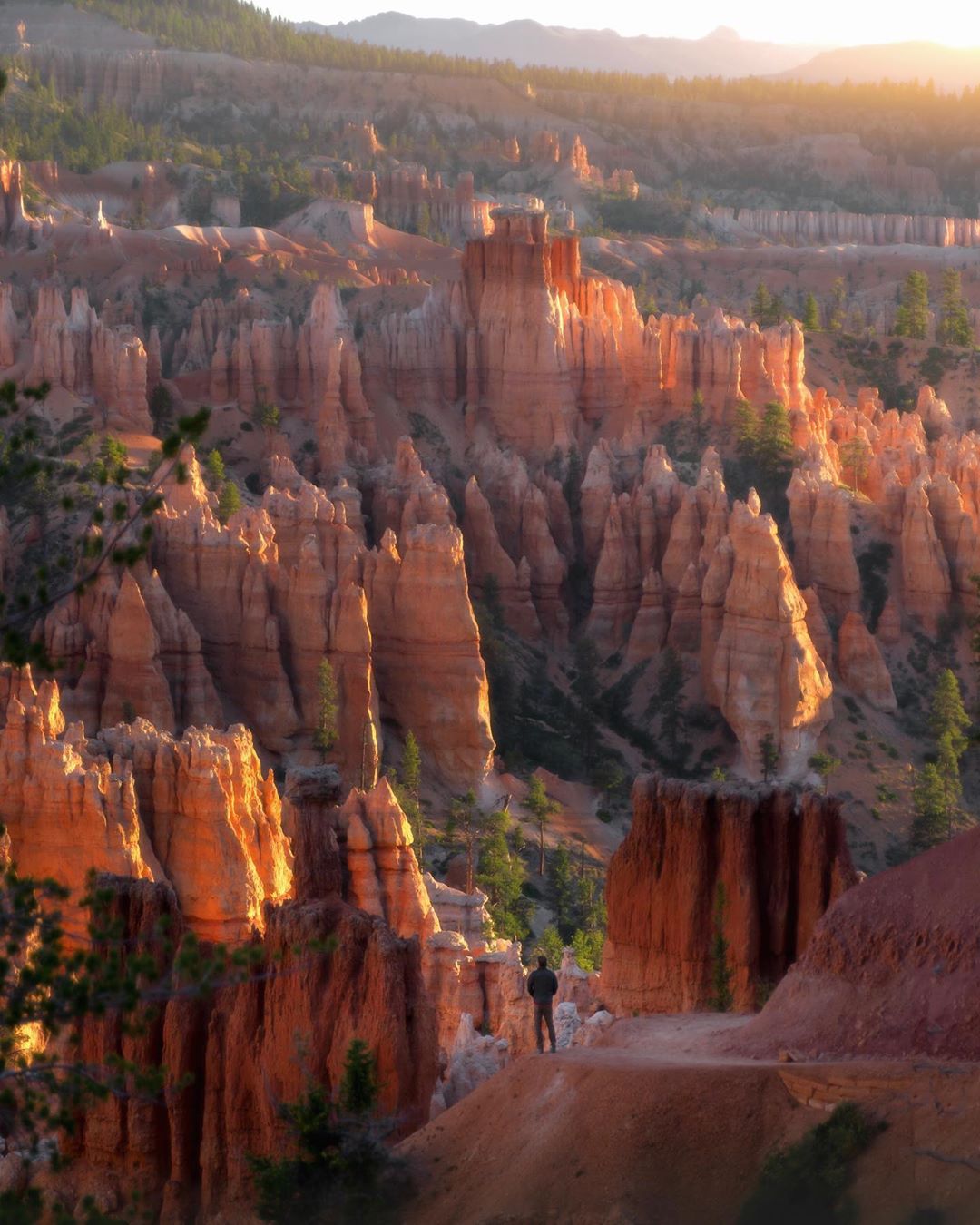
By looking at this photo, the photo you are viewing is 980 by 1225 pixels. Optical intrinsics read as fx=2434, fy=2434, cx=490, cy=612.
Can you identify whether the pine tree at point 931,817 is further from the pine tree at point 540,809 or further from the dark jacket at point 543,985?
the dark jacket at point 543,985

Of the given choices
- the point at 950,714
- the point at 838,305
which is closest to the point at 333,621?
the point at 950,714

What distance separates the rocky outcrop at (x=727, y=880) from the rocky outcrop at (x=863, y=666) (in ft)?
123

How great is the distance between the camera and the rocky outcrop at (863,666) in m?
70.0

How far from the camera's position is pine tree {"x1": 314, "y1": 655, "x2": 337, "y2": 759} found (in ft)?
189

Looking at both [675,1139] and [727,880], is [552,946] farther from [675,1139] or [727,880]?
[675,1139]

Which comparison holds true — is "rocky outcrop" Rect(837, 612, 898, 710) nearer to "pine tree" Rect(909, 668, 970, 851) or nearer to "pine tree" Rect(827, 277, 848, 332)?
"pine tree" Rect(909, 668, 970, 851)

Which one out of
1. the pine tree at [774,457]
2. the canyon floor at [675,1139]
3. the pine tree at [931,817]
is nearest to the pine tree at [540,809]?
the pine tree at [931,817]

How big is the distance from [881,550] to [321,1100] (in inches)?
1989

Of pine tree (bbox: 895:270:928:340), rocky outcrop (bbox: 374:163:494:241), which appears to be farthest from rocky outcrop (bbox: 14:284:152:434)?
rocky outcrop (bbox: 374:163:494:241)

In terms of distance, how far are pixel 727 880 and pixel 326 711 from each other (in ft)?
86.8

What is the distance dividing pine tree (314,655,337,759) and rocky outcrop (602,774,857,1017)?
2478 cm

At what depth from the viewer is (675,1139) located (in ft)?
79.5

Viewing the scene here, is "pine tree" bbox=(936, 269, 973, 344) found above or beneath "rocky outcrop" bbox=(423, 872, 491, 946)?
above

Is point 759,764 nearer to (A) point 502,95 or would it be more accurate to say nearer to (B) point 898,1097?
(B) point 898,1097
